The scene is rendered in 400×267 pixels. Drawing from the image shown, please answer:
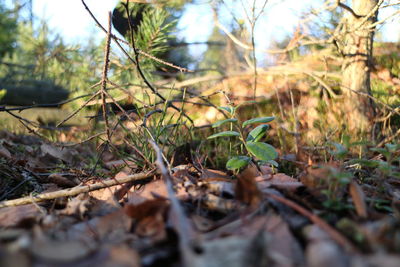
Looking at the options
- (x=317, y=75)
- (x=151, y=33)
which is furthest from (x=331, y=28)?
(x=151, y=33)

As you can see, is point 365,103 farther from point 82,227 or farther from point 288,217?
point 82,227

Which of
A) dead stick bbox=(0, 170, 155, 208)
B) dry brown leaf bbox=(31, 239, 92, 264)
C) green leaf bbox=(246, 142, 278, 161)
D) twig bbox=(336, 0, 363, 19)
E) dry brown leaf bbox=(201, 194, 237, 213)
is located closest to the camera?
dry brown leaf bbox=(31, 239, 92, 264)

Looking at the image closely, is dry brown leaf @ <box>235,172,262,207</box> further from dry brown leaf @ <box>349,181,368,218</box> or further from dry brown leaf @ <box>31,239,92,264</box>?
dry brown leaf @ <box>31,239,92,264</box>

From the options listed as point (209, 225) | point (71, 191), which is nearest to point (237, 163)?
point (209, 225)

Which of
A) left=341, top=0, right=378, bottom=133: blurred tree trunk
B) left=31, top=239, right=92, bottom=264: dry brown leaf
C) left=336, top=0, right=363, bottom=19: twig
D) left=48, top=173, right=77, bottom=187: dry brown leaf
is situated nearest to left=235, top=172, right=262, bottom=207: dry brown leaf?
left=31, top=239, right=92, bottom=264: dry brown leaf

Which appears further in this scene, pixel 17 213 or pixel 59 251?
pixel 17 213

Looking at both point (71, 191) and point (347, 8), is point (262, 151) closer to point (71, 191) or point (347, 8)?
point (71, 191)

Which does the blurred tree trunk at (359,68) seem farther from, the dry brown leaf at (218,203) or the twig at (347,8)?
the dry brown leaf at (218,203)
